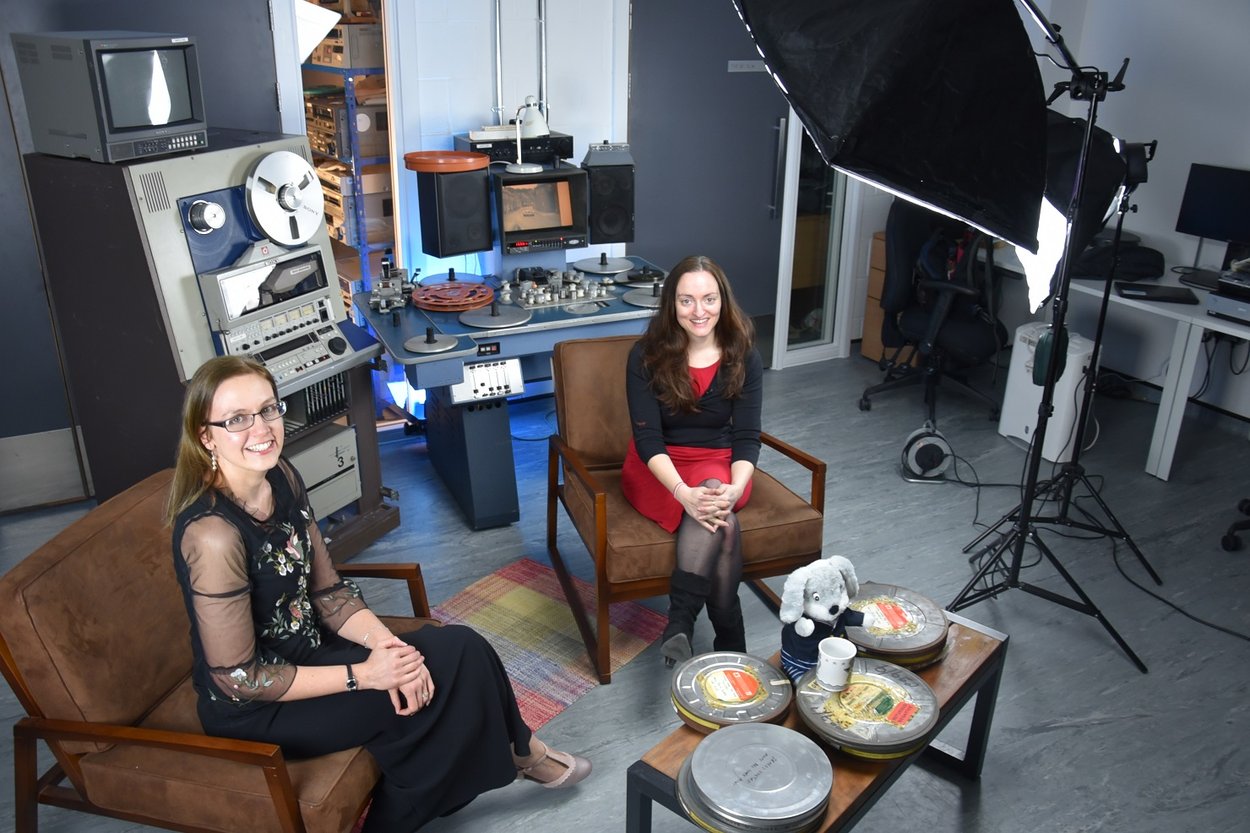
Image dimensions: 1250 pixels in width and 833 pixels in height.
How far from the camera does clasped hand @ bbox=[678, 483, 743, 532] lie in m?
2.76

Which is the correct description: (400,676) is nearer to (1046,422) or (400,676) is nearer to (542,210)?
(1046,422)

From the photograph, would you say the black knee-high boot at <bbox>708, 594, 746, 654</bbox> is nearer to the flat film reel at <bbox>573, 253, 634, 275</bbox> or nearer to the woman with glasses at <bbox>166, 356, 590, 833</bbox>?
the woman with glasses at <bbox>166, 356, 590, 833</bbox>

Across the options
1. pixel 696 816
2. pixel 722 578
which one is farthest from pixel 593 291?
pixel 696 816

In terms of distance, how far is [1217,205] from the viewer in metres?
4.41

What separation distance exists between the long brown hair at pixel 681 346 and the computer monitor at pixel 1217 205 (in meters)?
2.70

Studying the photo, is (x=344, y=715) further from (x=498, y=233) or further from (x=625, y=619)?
(x=498, y=233)

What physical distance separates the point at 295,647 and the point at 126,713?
35 cm

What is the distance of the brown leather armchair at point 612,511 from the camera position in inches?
111

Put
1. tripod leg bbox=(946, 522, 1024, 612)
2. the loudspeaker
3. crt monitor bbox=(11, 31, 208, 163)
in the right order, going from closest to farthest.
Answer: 1. crt monitor bbox=(11, 31, 208, 163)
2. tripod leg bbox=(946, 522, 1024, 612)
3. the loudspeaker

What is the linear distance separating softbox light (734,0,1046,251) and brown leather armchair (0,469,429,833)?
1.45 meters

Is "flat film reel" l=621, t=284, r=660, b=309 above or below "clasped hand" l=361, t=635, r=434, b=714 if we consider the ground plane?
above

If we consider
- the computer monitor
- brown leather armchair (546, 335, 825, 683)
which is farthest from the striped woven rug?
the computer monitor

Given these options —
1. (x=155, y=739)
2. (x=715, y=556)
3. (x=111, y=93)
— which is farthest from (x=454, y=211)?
(x=155, y=739)

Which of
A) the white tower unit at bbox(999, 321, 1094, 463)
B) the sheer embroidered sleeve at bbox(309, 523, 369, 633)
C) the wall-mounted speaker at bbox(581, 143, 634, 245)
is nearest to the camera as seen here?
the sheer embroidered sleeve at bbox(309, 523, 369, 633)
